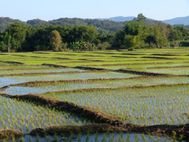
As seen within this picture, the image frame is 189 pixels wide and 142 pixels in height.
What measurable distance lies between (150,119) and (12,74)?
37.0ft

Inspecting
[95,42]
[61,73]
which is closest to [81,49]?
[95,42]

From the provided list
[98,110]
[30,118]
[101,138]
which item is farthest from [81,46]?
[101,138]

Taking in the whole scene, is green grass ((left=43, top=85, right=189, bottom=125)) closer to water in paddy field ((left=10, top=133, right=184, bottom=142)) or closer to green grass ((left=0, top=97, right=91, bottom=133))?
green grass ((left=0, top=97, right=91, bottom=133))

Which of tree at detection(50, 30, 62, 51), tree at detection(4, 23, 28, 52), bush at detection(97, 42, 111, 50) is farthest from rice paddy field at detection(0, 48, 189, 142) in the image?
bush at detection(97, 42, 111, 50)

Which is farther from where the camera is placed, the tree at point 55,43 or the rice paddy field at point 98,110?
the tree at point 55,43

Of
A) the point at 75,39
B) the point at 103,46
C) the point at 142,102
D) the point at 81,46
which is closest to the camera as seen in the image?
the point at 142,102

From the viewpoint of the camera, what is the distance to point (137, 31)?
55.7 metres

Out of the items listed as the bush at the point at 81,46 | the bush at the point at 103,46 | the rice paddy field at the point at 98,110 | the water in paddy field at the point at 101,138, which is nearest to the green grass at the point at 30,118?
the rice paddy field at the point at 98,110

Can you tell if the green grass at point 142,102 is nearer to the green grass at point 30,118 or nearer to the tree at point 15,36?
the green grass at point 30,118

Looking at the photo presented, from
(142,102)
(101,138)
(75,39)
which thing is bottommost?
(75,39)

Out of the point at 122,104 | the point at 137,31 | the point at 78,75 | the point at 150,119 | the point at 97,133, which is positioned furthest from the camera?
the point at 137,31

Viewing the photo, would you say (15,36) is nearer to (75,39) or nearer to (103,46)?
(75,39)

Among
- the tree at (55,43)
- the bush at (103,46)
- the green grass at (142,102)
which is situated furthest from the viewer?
the bush at (103,46)

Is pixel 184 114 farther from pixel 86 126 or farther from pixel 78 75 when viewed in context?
pixel 78 75
